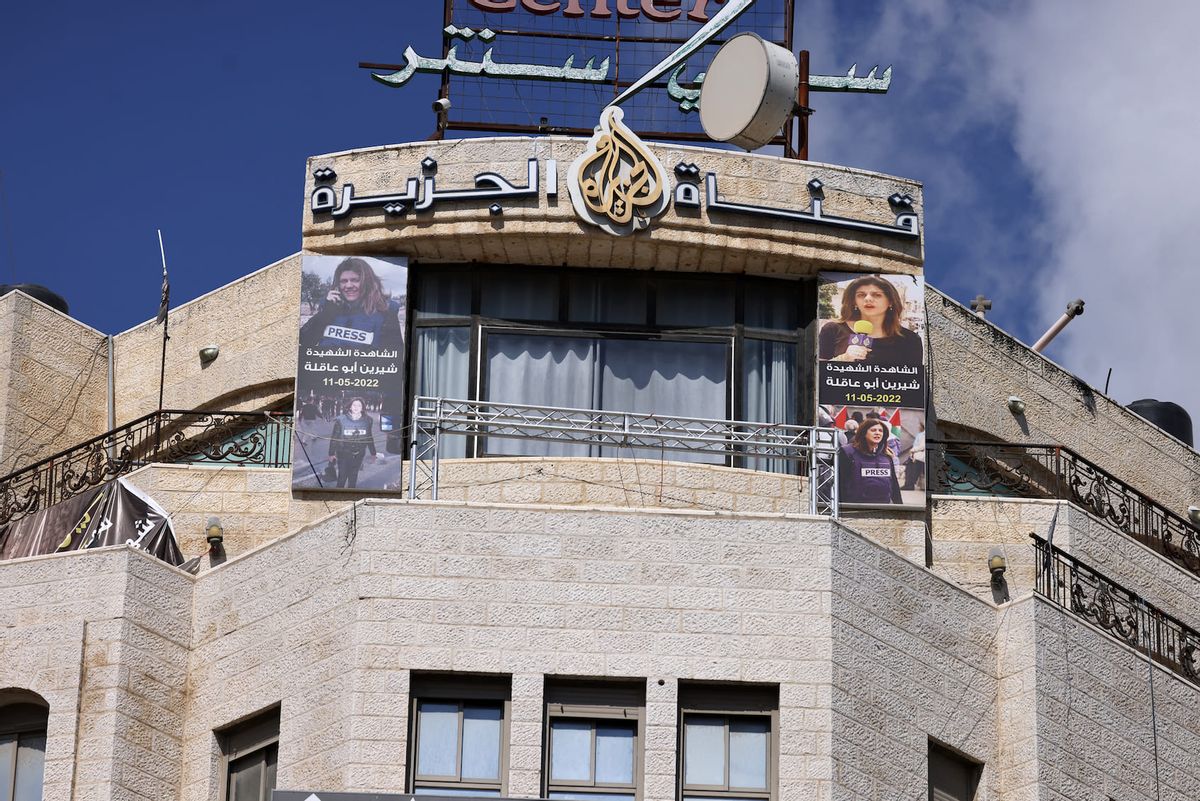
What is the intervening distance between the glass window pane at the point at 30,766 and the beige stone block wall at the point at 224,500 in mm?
3677

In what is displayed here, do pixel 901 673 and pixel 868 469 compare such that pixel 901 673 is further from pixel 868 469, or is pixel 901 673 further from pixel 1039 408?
pixel 1039 408

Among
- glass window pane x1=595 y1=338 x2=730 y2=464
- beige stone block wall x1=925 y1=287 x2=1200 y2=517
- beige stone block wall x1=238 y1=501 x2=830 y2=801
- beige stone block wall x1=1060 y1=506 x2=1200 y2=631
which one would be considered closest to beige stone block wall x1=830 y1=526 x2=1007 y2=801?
beige stone block wall x1=238 y1=501 x2=830 y2=801

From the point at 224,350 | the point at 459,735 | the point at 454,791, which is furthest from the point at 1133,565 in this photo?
the point at 224,350

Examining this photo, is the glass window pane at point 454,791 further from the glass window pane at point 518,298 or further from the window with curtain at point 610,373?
the glass window pane at point 518,298

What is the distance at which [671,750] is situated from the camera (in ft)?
88.1

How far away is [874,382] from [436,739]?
7.50m

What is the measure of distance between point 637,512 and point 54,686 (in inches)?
227

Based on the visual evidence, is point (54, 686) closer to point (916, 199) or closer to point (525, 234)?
point (525, 234)

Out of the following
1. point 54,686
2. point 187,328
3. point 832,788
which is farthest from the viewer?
point 187,328

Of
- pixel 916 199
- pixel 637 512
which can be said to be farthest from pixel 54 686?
pixel 916 199

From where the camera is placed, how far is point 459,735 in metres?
27.0

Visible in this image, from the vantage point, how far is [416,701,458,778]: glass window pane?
2680 cm

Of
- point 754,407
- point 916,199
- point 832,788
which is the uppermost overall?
point 916,199

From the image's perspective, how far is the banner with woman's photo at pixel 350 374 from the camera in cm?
3133
